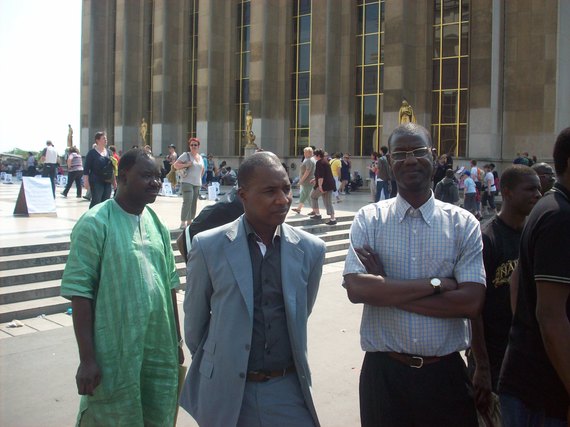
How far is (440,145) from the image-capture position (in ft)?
97.0

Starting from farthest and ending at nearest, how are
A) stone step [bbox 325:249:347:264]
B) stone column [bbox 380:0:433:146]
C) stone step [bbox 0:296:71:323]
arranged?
1. stone column [bbox 380:0:433:146]
2. stone step [bbox 325:249:347:264]
3. stone step [bbox 0:296:71:323]

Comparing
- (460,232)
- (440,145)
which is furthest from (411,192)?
(440,145)

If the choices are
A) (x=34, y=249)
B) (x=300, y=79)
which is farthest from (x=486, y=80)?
(x=34, y=249)

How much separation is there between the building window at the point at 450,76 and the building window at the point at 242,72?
12.3 m

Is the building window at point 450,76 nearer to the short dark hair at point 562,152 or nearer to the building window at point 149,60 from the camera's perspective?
the building window at point 149,60

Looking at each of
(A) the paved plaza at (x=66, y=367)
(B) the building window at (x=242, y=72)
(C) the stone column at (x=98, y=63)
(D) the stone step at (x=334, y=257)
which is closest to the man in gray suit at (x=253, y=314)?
(A) the paved plaza at (x=66, y=367)

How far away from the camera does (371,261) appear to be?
9.99ft

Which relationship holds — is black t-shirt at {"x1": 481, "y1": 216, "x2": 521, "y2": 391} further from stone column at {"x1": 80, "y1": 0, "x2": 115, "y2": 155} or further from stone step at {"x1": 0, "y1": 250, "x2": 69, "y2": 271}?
stone column at {"x1": 80, "y1": 0, "x2": 115, "y2": 155}

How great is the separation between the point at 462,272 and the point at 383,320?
434 mm

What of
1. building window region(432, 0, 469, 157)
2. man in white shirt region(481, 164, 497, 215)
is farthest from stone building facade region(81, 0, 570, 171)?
man in white shirt region(481, 164, 497, 215)

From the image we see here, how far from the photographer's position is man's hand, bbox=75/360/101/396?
10.5ft

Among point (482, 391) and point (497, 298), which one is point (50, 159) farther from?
point (482, 391)

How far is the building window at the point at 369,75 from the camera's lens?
31359mm

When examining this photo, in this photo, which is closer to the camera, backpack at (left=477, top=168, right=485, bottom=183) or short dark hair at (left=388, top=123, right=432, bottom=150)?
short dark hair at (left=388, top=123, right=432, bottom=150)
